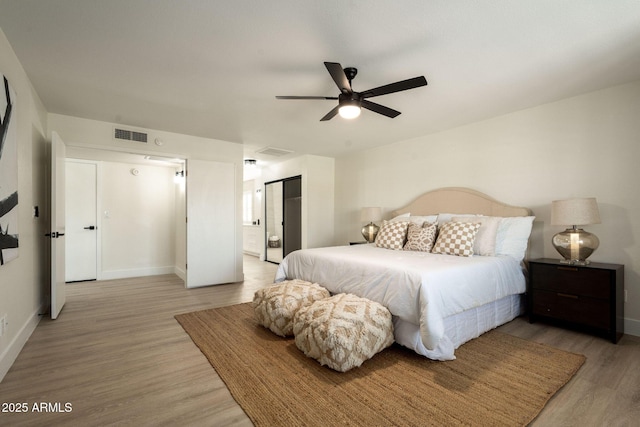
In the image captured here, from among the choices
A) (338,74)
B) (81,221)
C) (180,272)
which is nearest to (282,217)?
(180,272)

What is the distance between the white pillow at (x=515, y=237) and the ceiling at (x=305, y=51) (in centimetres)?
132

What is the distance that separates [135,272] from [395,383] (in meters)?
5.31

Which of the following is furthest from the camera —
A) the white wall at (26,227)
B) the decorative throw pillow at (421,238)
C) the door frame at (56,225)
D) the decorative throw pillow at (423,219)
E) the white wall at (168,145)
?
the decorative throw pillow at (423,219)

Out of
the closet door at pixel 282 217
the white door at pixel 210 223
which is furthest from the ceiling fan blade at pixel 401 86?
the closet door at pixel 282 217

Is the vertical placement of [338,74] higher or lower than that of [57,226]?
higher

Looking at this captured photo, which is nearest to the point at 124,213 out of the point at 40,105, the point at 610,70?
the point at 40,105

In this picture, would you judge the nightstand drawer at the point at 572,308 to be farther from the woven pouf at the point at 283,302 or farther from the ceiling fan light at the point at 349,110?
the ceiling fan light at the point at 349,110

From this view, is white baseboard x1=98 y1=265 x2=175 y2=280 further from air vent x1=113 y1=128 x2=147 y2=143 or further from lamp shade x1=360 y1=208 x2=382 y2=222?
lamp shade x1=360 y1=208 x2=382 y2=222

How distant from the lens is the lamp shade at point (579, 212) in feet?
8.87

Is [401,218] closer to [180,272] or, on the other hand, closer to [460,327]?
[460,327]

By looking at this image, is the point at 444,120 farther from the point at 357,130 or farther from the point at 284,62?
the point at 284,62

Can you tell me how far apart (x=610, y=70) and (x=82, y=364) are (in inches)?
193

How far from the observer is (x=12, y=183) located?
6.95ft

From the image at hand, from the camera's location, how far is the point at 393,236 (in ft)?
12.6
